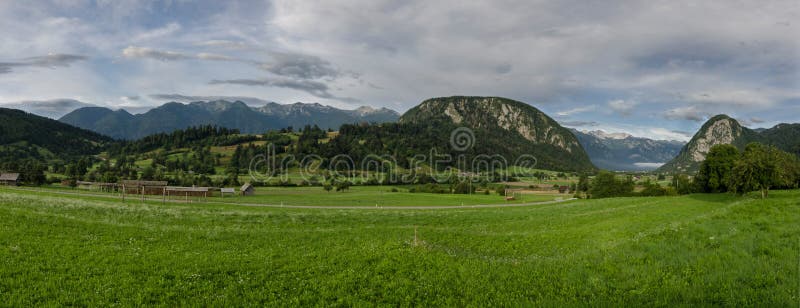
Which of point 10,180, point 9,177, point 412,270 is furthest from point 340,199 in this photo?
point 9,177

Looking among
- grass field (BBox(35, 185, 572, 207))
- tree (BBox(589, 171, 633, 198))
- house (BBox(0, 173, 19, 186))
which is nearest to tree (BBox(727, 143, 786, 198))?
grass field (BBox(35, 185, 572, 207))

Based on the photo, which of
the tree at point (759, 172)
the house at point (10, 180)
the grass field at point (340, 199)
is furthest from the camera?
the house at point (10, 180)

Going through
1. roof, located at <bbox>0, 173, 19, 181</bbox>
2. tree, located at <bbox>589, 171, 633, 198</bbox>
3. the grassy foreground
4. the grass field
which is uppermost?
roof, located at <bbox>0, 173, 19, 181</bbox>

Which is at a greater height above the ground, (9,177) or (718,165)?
(718,165)

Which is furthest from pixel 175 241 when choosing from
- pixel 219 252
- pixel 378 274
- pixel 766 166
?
pixel 766 166

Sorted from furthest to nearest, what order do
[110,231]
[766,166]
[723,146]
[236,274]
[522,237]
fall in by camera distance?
1. [723,146]
2. [766,166]
3. [522,237]
4. [110,231]
5. [236,274]

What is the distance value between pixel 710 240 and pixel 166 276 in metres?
22.0

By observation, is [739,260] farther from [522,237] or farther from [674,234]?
[522,237]

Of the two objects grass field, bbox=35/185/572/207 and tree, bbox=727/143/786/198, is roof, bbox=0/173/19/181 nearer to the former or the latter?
grass field, bbox=35/185/572/207

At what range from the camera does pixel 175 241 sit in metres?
22.2

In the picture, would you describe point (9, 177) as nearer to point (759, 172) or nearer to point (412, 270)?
point (412, 270)

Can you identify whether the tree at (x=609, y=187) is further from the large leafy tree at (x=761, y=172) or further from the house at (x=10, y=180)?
the house at (x=10, y=180)

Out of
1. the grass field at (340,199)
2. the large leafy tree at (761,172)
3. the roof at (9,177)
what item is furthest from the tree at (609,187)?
the roof at (9,177)

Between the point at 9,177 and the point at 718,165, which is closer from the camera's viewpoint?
the point at 718,165
